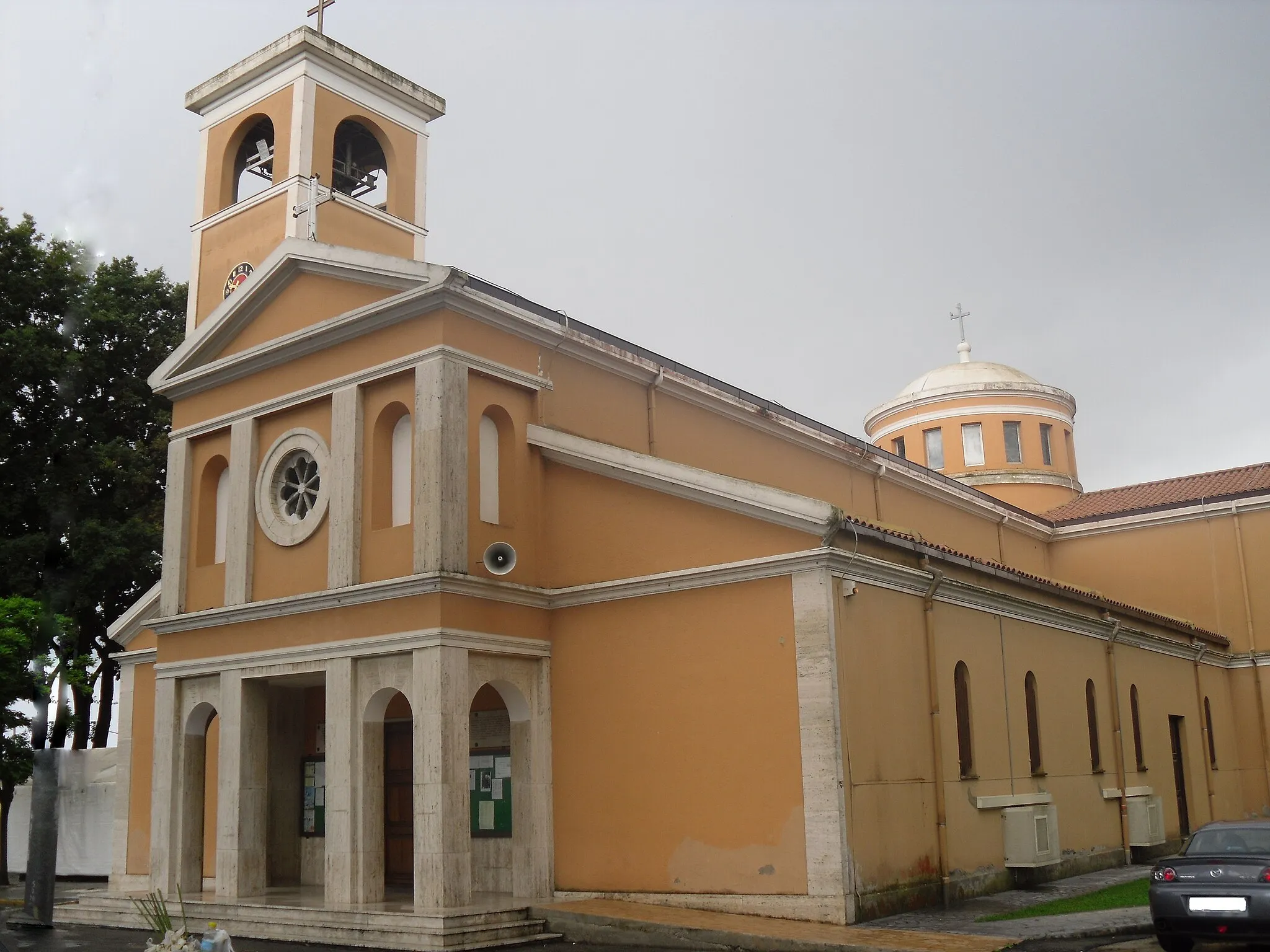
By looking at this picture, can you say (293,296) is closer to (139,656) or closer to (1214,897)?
(139,656)

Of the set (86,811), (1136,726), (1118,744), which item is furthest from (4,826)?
(1136,726)

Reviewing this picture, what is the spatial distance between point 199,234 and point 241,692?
10.8m

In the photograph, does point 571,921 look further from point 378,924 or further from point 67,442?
point 67,442

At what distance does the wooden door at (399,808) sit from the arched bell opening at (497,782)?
148 centimetres

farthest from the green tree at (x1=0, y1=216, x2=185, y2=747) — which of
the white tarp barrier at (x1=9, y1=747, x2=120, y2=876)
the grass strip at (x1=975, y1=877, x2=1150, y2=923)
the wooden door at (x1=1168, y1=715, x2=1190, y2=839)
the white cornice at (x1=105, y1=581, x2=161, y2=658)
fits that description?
the wooden door at (x1=1168, y1=715, x2=1190, y2=839)

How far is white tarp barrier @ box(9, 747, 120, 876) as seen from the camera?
95.6ft

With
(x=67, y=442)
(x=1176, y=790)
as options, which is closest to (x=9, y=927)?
(x=67, y=442)

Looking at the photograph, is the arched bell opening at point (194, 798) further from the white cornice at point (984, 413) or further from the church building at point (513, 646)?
the white cornice at point (984, 413)

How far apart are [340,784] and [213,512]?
6150 millimetres

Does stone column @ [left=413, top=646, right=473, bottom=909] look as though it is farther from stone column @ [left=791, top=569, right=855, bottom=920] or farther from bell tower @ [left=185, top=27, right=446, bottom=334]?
bell tower @ [left=185, top=27, right=446, bottom=334]

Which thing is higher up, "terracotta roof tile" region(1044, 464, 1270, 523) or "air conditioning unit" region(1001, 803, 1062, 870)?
"terracotta roof tile" region(1044, 464, 1270, 523)

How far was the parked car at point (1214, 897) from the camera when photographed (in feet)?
40.0

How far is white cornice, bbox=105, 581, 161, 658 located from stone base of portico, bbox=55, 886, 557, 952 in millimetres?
6888

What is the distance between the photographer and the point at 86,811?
29.4 meters
